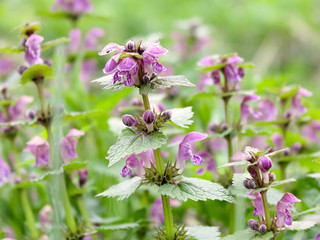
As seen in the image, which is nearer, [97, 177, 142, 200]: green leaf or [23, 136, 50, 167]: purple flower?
[97, 177, 142, 200]: green leaf

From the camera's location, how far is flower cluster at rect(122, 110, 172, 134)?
119 centimetres

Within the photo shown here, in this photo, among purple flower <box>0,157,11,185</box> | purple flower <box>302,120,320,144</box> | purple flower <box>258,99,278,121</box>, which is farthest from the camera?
purple flower <box>302,120,320,144</box>

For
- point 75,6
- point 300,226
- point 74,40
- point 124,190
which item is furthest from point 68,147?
point 75,6

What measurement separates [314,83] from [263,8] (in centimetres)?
133

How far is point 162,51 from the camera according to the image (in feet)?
3.70

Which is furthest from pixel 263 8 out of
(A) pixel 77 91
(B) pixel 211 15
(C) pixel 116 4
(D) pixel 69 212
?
(D) pixel 69 212

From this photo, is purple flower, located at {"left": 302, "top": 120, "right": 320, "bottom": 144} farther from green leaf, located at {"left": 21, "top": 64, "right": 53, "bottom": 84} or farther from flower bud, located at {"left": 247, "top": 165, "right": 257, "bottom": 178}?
green leaf, located at {"left": 21, "top": 64, "right": 53, "bottom": 84}

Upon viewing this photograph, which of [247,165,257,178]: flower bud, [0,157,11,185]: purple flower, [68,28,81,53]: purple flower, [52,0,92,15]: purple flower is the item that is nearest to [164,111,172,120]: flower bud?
[247,165,257,178]: flower bud

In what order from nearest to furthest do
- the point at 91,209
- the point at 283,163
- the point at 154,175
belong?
the point at 154,175 → the point at 283,163 → the point at 91,209

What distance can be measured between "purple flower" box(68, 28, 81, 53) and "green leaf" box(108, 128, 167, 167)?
161 cm

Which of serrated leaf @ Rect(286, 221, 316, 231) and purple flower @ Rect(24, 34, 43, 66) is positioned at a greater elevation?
purple flower @ Rect(24, 34, 43, 66)

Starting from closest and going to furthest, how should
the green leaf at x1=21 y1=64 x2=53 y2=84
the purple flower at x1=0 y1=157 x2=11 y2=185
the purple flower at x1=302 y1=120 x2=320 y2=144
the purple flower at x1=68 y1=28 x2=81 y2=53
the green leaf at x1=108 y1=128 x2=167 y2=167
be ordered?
the green leaf at x1=108 y1=128 x2=167 y2=167
the green leaf at x1=21 y1=64 x2=53 y2=84
the purple flower at x1=0 y1=157 x2=11 y2=185
the purple flower at x1=302 y1=120 x2=320 y2=144
the purple flower at x1=68 y1=28 x2=81 y2=53

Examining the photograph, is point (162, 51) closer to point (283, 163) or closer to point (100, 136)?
point (283, 163)

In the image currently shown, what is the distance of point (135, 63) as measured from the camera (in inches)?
44.1
